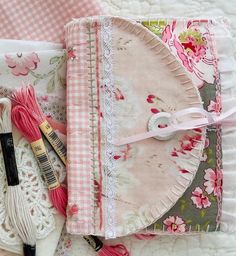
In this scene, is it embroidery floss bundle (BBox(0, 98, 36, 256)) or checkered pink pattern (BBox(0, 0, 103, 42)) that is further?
checkered pink pattern (BBox(0, 0, 103, 42))

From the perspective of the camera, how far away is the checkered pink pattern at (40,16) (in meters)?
0.93

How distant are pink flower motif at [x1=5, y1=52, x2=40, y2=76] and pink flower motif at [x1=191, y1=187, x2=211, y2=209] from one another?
12.6 inches

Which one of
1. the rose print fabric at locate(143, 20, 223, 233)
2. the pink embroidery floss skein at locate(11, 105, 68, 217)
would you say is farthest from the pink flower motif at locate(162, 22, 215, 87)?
the pink embroidery floss skein at locate(11, 105, 68, 217)

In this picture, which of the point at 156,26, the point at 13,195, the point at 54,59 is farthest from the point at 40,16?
the point at 13,195

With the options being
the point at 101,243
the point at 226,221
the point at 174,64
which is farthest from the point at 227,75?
the point at 101,243

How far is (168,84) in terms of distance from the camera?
853mm

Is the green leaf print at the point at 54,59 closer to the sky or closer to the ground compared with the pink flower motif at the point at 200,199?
closer to the sky

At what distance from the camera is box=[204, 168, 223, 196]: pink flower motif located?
0.87 metres

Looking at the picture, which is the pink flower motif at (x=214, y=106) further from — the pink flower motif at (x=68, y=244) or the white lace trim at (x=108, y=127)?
the pink flower motif at (x=68, y=244)

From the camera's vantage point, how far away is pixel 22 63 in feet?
2.87

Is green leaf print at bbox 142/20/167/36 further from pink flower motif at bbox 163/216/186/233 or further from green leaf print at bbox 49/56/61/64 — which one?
pink flower motif at bbox 163/216/186/233

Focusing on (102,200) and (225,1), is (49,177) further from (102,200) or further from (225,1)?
(225,1)

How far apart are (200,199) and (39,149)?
261mm

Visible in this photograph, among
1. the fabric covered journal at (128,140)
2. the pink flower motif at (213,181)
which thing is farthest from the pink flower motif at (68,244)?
the pink flower motif at (213,181)
